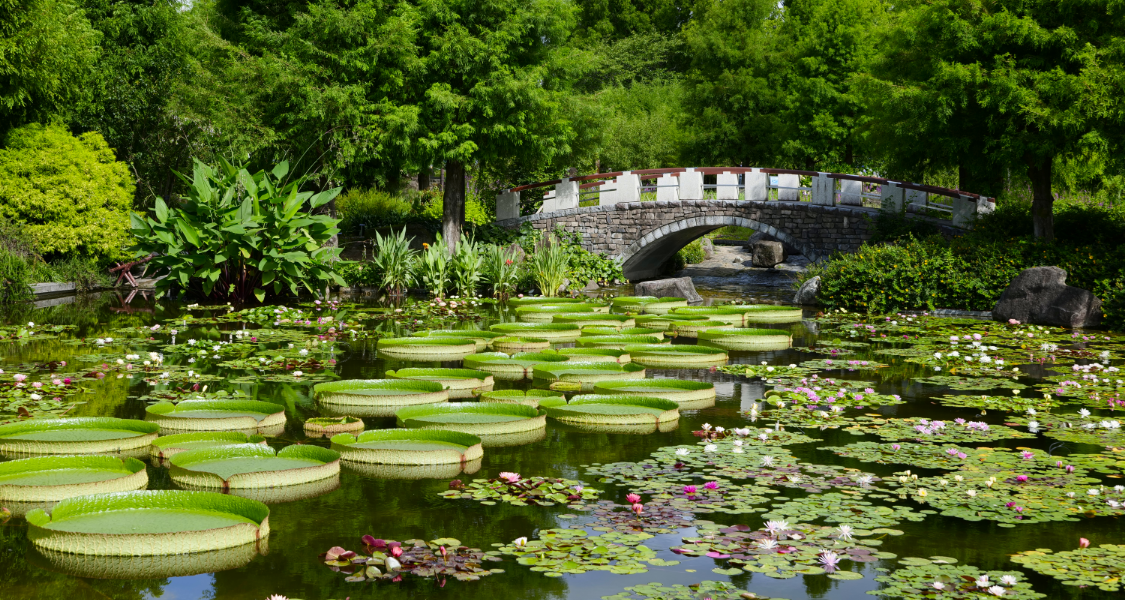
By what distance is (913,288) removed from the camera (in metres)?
14.1

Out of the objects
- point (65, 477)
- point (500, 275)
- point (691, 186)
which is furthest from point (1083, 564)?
point (691, 186)

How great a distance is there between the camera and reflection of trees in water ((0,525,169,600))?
3467mm

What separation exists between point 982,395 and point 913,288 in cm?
703

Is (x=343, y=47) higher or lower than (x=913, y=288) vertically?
higher

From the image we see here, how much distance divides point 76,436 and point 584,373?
12.1ft

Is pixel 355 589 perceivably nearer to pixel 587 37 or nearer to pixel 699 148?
pixel 699 148

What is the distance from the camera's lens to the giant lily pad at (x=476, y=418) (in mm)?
5852

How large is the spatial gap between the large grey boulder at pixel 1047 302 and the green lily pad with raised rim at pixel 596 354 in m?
6.63

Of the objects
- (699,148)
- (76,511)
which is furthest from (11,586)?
(699,148)

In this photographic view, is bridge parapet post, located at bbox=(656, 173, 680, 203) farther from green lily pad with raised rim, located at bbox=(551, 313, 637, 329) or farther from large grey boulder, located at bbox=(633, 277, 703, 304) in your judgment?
green lily pad with raised rim, located at bbox=(551, 313, 637, 329)

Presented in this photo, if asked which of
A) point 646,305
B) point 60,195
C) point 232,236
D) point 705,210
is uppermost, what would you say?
point 705,210

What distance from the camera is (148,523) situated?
4059 mm

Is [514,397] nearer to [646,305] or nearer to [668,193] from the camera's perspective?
[646,305]

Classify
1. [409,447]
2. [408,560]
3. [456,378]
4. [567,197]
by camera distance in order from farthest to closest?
[567,197], [456,378], [409,447], [408,560]
